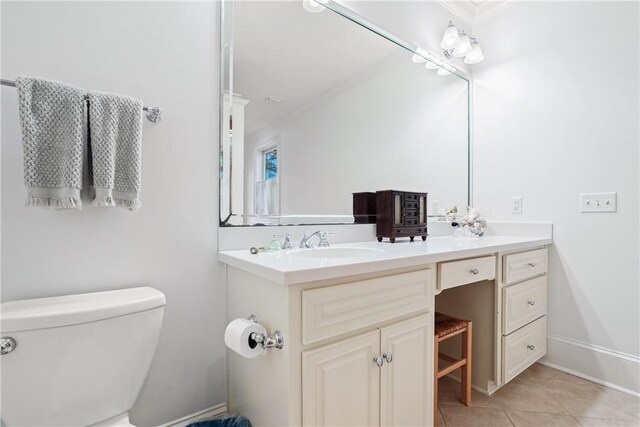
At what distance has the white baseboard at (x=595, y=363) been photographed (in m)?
1.74

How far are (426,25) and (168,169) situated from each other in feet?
6.41

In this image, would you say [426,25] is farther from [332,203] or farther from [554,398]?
[554,398]

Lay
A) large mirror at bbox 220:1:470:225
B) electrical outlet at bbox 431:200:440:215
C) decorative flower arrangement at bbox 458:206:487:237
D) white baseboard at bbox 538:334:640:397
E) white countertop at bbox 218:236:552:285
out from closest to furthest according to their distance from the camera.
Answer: white countertop at bbox 218:236:552:285, large mirror at bbox 220:1:470:225, white baseboard at bbox 538:334:640:397, decorative flower arrangement at bbox 458:206:487:237, electrical outlet at bbox 431:200:440:215

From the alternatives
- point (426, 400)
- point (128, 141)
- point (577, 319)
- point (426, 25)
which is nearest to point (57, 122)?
point (128, 141)

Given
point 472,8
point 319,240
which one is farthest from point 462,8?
point 319,240

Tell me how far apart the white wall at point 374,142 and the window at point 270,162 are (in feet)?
0.08

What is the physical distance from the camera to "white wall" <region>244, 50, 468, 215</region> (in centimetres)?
158

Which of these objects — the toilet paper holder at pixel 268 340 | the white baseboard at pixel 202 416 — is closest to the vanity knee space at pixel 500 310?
the toilet paper holder at pixel 268 340

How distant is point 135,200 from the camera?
1.07 metres

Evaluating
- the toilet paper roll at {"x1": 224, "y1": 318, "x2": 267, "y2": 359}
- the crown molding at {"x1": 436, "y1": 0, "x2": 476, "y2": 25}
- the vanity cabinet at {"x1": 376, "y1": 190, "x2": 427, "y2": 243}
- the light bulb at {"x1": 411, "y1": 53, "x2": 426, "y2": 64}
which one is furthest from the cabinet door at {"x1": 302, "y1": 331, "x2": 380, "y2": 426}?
the crown molding at {"x1": 436, "y1": 0, "x2": 476, "y2": 25}

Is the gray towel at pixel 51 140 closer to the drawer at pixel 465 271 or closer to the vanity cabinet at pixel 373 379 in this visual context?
the vanity cabinet at pixel 373 379

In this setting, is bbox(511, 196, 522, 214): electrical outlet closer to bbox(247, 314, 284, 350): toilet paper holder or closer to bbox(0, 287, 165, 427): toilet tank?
bbox(247, 314, 284, 350): toilet paper holder

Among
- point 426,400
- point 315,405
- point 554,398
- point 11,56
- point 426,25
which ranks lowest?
point 554,398

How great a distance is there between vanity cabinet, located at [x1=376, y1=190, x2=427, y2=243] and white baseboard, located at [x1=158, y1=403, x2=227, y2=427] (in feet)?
3.64
